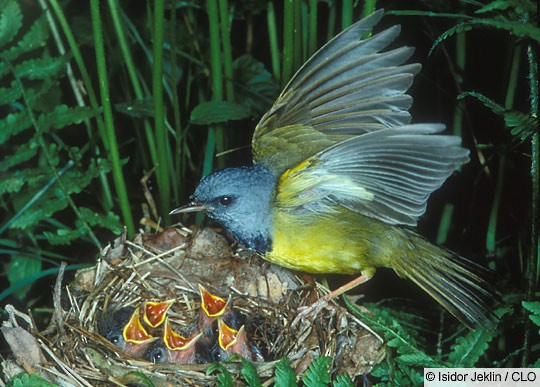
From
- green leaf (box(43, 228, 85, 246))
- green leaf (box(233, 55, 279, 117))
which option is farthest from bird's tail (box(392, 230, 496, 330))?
green leaf (box(43, 228, 85, 246))

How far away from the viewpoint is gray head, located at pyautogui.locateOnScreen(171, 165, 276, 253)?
8.96ft

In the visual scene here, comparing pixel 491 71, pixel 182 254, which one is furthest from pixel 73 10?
pixel 491 71

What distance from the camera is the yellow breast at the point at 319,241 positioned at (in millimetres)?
2676

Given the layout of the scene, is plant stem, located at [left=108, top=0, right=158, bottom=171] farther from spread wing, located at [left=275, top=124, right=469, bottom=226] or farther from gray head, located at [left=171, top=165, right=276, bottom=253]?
spread wing, located at [left=275, top=124, right=469, bottom=226]

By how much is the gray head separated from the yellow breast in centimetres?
5

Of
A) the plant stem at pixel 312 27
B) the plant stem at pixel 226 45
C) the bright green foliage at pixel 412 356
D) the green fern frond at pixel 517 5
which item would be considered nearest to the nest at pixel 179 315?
the bright green foliage at pixel 412 356

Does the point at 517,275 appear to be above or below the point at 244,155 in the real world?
below

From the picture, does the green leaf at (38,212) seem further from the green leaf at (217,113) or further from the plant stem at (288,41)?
the plant stem at (288,41)

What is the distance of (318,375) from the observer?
86.0 inches

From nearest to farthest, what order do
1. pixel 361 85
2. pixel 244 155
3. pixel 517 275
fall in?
pixel 361 85, pixel 517 275, pixel 244 155

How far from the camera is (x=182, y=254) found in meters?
3.08

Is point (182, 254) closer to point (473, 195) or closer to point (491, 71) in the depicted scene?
point (473, 195)

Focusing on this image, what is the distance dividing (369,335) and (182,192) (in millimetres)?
1069

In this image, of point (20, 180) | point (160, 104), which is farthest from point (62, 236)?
point (160, 104)
